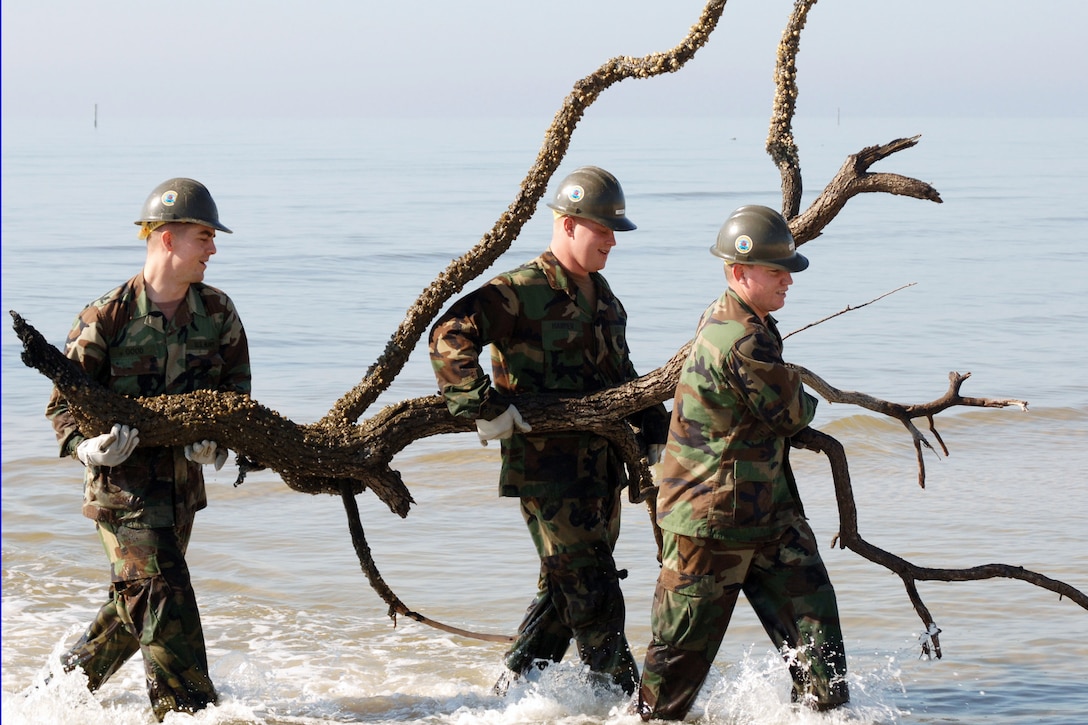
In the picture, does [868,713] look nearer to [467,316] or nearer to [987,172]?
[467,316]

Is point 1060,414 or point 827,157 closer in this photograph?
point 1060,414

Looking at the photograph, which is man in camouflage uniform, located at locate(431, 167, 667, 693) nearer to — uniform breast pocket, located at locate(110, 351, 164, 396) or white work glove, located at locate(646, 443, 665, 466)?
white work glove, located at locate(646, 443, 665, 466)

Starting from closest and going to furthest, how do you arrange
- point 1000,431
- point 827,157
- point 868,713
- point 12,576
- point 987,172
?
point 868,713
point 12,576
point 1000,431
point 987,172
point 827,157

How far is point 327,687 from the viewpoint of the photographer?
22.5 feet

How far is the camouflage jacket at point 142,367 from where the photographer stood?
547 centimetres

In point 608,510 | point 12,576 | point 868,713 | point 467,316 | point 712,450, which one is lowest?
point 12,576

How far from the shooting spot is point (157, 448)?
558 cm

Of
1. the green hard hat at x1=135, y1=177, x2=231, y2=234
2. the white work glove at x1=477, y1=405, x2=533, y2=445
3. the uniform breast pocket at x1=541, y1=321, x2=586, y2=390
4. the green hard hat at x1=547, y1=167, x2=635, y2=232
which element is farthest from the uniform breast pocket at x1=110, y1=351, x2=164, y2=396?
the green hard hat at x1=547, y1=167, x2=635, y2=232

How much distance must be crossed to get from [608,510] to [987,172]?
181ft

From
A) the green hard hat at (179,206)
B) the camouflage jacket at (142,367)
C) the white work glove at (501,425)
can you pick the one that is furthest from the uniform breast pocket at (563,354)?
the green hard hat at (179,206)

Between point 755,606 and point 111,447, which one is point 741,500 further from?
point 111,447

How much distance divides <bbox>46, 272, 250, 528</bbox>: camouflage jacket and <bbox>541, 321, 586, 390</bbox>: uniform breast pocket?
4.11 feet

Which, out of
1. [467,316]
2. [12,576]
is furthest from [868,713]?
[12,576]

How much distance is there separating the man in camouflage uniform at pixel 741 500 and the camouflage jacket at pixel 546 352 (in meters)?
0.61
